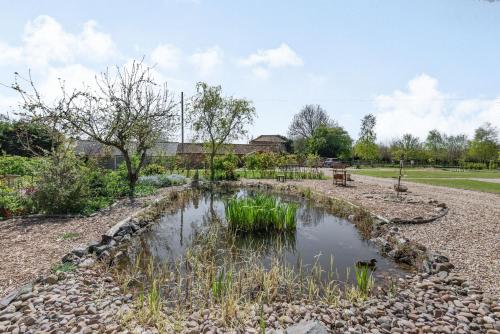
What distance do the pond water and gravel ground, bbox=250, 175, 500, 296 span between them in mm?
1016

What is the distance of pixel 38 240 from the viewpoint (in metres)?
5.71

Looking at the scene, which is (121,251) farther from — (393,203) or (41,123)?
(393,203)

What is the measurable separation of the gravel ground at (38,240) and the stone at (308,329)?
3.57 m

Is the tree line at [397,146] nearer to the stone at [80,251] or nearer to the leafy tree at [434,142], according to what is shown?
the leafy tree at [434,142]

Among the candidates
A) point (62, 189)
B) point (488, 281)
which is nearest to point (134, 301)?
point (488, 281)

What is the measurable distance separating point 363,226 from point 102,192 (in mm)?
8812

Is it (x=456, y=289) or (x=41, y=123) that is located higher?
(x=41, y=123)

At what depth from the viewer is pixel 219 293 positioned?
153 inches

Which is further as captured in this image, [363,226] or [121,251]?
[363,226]

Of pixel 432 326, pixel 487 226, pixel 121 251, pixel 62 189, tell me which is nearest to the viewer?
pixel 432 326

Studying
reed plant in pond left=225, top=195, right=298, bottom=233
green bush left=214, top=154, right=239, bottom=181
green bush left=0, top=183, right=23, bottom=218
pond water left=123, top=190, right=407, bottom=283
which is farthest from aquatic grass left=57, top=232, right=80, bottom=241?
green bush left=214, top=154, right=239, bottom=181

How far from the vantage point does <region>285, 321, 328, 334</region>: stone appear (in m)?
A: 2.71

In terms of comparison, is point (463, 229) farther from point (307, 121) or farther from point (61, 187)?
point (307, 121)

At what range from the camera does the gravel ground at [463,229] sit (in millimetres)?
4539
